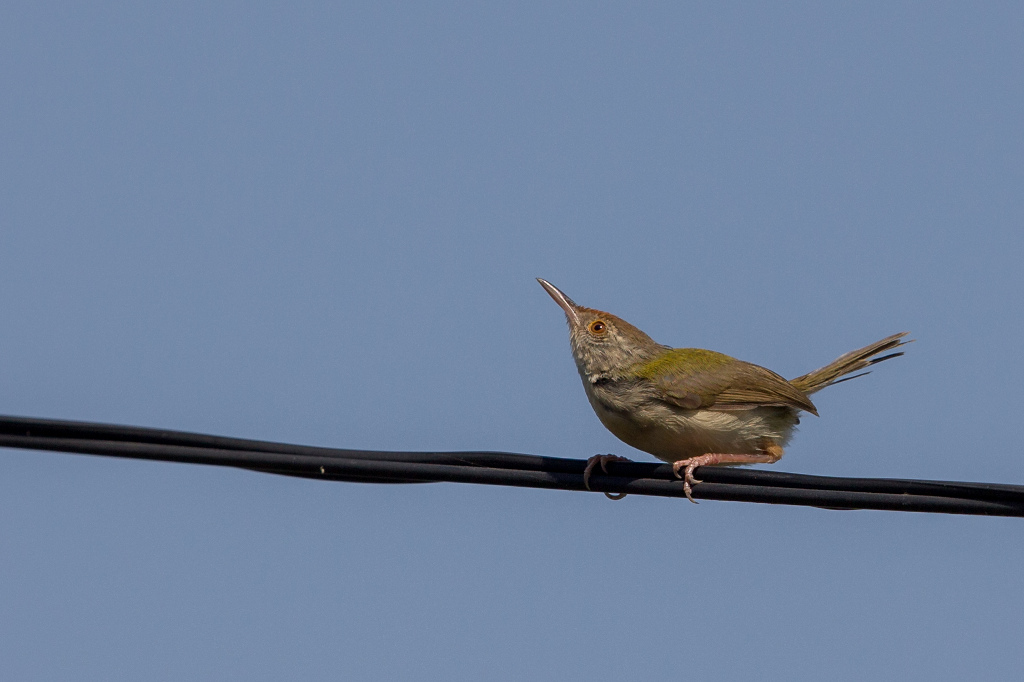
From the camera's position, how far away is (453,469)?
16.9 feet

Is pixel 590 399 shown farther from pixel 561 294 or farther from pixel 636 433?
pixel 561 294

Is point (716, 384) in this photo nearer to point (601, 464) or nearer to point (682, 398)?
→ point (682, 398)

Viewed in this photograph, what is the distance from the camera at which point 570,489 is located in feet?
17.6

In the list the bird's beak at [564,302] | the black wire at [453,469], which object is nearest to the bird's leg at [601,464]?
the black wire at [453,469]

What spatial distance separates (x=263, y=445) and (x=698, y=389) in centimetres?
390

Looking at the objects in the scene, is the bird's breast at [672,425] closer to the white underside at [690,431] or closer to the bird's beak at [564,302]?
the white underside at [690,431]

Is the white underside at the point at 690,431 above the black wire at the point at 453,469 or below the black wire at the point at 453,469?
above

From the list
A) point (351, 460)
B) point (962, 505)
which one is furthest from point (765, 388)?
point (351, 460)

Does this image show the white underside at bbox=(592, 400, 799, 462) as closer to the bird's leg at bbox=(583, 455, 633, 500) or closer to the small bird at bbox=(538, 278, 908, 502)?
the small bird at bbox=(538, 278, 908, 502)

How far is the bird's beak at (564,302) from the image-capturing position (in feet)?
29.4

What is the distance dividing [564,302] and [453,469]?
4185 mm

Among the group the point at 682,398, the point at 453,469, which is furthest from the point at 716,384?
the point at 453,469

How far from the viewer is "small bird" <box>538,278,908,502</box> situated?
312 inches

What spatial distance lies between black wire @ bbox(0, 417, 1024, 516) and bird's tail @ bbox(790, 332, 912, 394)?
3.87 meters
